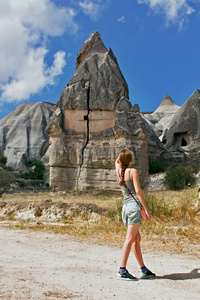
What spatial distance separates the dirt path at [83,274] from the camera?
96.3 inches

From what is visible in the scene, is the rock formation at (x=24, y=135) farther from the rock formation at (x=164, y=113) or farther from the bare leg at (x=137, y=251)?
the bare leg at (x=137, y=251)

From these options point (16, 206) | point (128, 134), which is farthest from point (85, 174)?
point (16, 206)

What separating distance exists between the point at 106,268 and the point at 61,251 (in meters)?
1.27

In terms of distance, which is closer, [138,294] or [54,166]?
[138,294]

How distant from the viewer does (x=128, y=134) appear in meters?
17.3

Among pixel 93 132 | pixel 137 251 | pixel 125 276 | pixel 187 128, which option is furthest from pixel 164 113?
pixel 125 276

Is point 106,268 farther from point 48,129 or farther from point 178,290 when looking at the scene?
point 48,129

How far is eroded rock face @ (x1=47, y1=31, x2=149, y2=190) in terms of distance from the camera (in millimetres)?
17516

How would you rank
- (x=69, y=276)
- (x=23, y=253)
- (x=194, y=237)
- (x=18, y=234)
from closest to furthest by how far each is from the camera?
1. (x=69, y=276)
2. (x=23, y=253)
3. (x=194, y=237)
4. (x=18, y=234)

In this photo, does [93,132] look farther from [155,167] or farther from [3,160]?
[3,160]

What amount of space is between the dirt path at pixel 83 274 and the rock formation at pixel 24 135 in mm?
41118

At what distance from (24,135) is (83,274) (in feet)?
168

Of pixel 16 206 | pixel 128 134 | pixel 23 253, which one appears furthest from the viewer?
pixel 128 134

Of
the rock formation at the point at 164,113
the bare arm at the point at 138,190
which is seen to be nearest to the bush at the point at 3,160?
the rock formation at the point at 164,113
